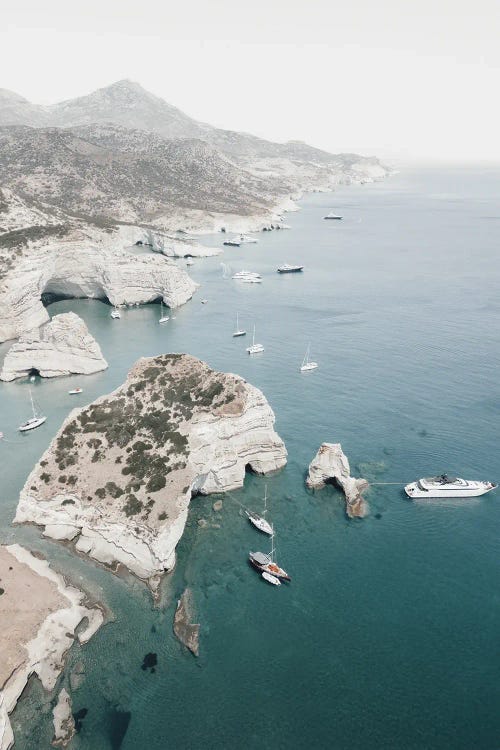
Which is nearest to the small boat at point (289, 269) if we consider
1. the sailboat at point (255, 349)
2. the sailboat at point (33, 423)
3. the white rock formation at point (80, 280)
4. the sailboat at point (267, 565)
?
the white rock formation at point (80, 280)

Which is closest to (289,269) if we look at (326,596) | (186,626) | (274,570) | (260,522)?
(260,522)

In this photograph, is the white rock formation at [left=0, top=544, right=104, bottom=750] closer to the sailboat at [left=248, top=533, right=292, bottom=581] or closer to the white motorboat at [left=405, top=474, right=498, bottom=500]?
the sailboat at [left=248, top=533, right=292, bottom=581]

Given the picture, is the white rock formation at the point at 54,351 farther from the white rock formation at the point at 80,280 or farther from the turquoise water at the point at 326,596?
the white rock formation at the point at 80,280

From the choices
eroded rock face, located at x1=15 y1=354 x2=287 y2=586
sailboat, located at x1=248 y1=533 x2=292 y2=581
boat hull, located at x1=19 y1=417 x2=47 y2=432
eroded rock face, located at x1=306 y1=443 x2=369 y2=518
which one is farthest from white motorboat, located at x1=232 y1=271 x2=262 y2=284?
sailboat, located at x1=248 y1=533 x2=292 y2=581

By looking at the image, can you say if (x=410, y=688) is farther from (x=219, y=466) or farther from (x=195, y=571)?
(x=219, y=466)

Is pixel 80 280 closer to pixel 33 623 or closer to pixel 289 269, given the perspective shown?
pixel 289 269

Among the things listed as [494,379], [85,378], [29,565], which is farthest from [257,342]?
[29,565]
